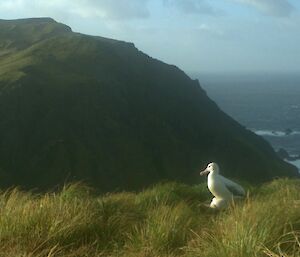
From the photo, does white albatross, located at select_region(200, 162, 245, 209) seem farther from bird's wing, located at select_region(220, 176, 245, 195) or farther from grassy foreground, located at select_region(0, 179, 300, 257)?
grassy foreground, located at select_region(0, 179, 300, 257)

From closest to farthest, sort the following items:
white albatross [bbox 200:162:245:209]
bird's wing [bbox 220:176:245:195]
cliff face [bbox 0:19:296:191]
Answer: white albatross [bbox 200:162:245:209], bird's wing [bbox 220:176:245:195], cliff face [bbox 0:19:296:191]

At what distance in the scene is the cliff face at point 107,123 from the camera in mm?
72062

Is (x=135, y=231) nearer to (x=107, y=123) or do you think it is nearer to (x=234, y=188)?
(x=234, y=188)

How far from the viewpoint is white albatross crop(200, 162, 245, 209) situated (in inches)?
366

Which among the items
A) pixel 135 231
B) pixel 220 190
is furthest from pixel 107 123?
pixel 135 231

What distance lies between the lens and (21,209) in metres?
6.65

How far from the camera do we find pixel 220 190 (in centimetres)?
955

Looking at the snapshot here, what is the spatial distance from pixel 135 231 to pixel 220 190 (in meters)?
3.15

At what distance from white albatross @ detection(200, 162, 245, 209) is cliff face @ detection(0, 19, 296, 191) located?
2084 inches

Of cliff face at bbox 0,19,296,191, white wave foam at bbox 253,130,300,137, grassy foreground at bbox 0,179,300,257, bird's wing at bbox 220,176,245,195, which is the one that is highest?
grassy foreground at bbox 0,179,300,257

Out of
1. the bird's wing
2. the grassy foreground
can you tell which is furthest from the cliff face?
the grassy foreground

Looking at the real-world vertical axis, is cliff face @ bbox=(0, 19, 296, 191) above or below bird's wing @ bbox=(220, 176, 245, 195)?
below

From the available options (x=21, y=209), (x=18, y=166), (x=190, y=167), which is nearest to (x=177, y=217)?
(x=21, y=209)

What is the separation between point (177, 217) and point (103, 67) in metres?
105
